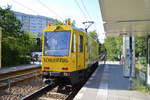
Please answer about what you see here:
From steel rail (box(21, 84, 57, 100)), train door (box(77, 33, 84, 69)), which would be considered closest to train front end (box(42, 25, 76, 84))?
steel rail (box(21, 84, 57, 100))

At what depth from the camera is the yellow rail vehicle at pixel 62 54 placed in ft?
25.4

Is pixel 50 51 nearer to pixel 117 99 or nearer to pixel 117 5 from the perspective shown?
pixel 117 99

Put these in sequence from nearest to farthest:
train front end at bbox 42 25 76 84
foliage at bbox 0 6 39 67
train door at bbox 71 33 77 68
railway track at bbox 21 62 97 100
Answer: railway track at bbox 21 62 97 100 < train front end at bbox 42 25 76 84 < train door at bbox 71 33 77 68 < foliage at bbox 0 6 39 67

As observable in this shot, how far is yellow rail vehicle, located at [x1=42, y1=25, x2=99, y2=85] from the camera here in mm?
7742

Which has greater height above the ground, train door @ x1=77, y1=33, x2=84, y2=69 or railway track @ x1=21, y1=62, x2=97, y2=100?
train door @ x1=77, y1=33, x2=84, y2=69

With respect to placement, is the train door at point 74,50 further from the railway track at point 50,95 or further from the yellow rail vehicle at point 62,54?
the railway track at point 50,95

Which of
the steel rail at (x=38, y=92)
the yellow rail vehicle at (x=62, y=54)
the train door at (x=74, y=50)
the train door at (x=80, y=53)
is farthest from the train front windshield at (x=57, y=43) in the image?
the steel rail at (x=38, y=92)

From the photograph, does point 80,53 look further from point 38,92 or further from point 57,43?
point 38,92

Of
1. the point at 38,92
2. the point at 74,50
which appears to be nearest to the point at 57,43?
the point at 74,50

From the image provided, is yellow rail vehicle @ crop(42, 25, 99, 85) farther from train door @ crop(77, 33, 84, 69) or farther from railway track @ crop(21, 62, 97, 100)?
railway track @ crop(21, 62, 97, 100)

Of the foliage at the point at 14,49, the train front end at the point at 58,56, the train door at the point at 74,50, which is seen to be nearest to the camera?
the train front end at the point at 58,56

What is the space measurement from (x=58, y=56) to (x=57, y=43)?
642 millimetres

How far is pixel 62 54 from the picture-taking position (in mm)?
7891

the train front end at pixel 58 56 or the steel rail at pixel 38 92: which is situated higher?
the train front end at pixel 58 56
